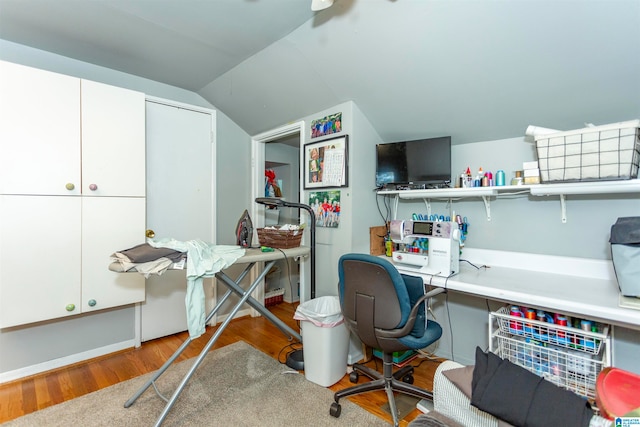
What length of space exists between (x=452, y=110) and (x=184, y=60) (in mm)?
2119

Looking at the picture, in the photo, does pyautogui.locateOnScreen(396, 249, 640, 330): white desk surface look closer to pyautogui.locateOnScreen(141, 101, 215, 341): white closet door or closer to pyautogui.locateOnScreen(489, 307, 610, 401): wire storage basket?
pyautogui.locateOnScreen(489, 307, 610, 401): wire storage basket

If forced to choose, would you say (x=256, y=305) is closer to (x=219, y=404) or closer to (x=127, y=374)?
(x=219, y=404)

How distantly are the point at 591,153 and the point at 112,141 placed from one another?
3040 mm

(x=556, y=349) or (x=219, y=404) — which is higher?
(x=556, y=349)

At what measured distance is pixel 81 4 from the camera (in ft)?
5.66

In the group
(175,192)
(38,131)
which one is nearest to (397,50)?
(175,192)

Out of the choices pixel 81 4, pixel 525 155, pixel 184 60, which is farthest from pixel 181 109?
pixel 525 155

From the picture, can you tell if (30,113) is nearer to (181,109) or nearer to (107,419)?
(181,109)

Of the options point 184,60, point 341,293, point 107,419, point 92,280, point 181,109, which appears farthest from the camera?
point 181,109

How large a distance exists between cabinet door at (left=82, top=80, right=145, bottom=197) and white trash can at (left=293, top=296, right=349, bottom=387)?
65.5 inches

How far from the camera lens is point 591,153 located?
1524 millimetres

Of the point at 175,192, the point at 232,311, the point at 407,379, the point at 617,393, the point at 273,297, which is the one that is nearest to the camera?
the point at 617,393

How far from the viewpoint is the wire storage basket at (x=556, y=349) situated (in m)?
1.45

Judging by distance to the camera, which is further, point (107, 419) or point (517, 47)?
point (107, 419)
